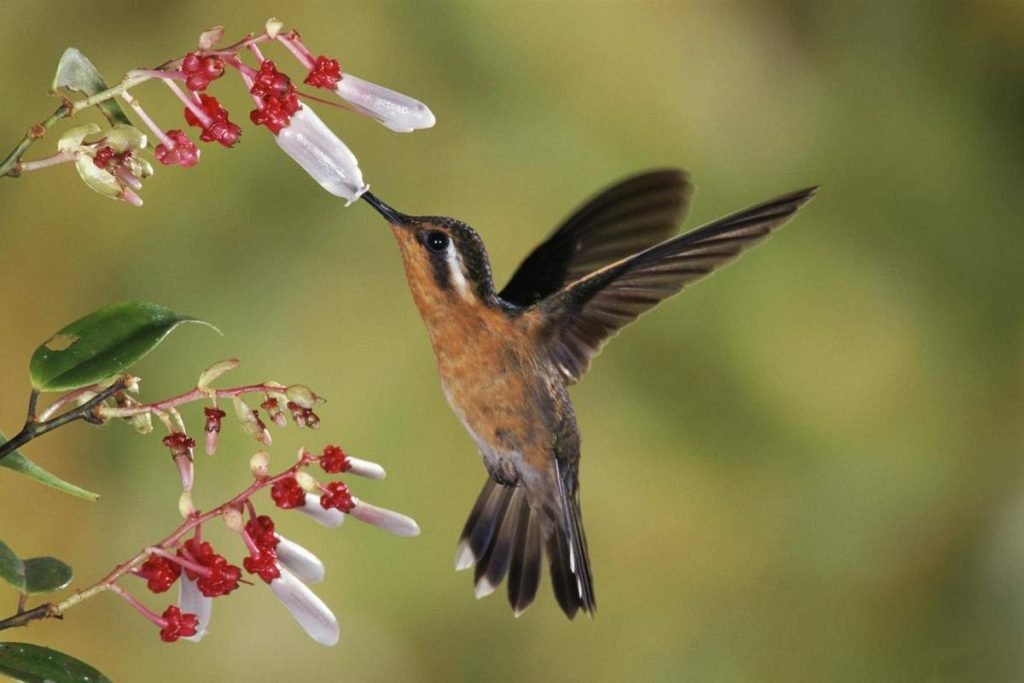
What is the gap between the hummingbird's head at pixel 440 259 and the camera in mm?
897

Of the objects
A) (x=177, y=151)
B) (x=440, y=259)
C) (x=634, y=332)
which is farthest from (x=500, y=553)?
(x=634, y=332)

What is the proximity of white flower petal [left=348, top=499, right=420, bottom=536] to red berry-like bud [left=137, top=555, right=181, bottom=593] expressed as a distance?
4.4 inches

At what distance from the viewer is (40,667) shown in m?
0.66

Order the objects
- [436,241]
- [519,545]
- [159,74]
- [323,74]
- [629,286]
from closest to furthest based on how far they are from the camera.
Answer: [159,74], [323,74], [436,241], [629,286], [519,545]

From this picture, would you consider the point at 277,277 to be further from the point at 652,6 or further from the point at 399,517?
the point at 399,517

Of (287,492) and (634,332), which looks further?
(634,332)

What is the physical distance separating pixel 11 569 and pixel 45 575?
0.09ft

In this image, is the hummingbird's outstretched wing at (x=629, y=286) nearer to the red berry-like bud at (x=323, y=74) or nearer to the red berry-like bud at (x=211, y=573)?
the red berry-like bud at (x=323, y=74)

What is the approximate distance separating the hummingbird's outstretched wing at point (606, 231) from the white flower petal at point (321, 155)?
1.23 ft

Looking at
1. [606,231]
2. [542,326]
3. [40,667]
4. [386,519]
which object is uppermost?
[606,231]

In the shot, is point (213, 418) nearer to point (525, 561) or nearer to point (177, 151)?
point (177, 151)

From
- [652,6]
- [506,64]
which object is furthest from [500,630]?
[652,6]

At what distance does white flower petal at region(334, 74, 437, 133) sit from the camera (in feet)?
2.43

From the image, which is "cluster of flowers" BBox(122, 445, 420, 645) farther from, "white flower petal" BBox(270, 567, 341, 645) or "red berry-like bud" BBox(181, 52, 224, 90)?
"red berry-like bud" BBox(181, 52, 224, 90)
